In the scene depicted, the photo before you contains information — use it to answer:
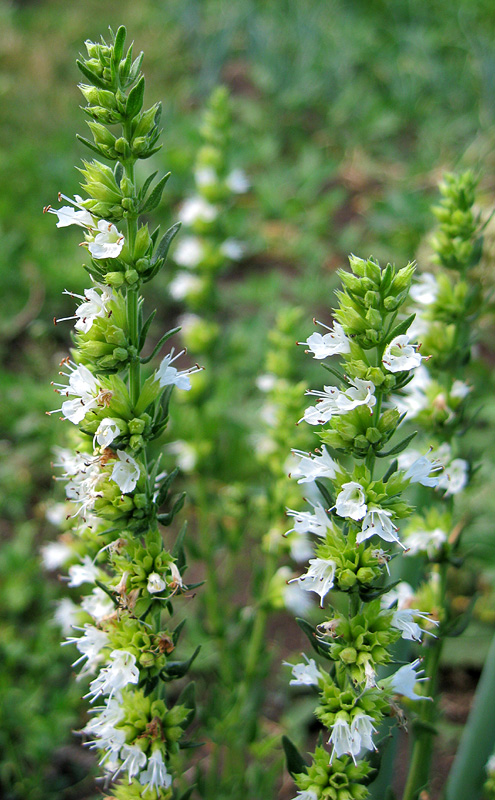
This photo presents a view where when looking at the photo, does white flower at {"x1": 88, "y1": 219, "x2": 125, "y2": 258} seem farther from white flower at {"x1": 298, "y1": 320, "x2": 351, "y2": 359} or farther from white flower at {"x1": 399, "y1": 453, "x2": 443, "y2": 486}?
white flower at {"x1": 399, "y1": 453, "x2": 443, "y2": 486}

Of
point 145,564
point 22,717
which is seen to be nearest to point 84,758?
point 22,717

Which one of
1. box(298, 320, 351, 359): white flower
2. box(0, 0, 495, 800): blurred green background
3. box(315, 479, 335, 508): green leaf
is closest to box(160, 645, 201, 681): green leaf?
box(315, 479, 335, 508): green leaf

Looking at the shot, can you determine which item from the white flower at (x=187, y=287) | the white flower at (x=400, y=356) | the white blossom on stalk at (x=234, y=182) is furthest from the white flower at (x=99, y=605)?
the white blossom on stalk at (x=234, y=182)

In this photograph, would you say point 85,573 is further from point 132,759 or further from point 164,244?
point 164,244

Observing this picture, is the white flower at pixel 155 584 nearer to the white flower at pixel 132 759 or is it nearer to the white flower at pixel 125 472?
the white flower at pixel 125 472

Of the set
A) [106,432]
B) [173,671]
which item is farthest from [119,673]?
[106,432]

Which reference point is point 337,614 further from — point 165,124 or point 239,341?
point 165,124

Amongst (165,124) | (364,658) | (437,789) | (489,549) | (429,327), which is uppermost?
(165,124)
